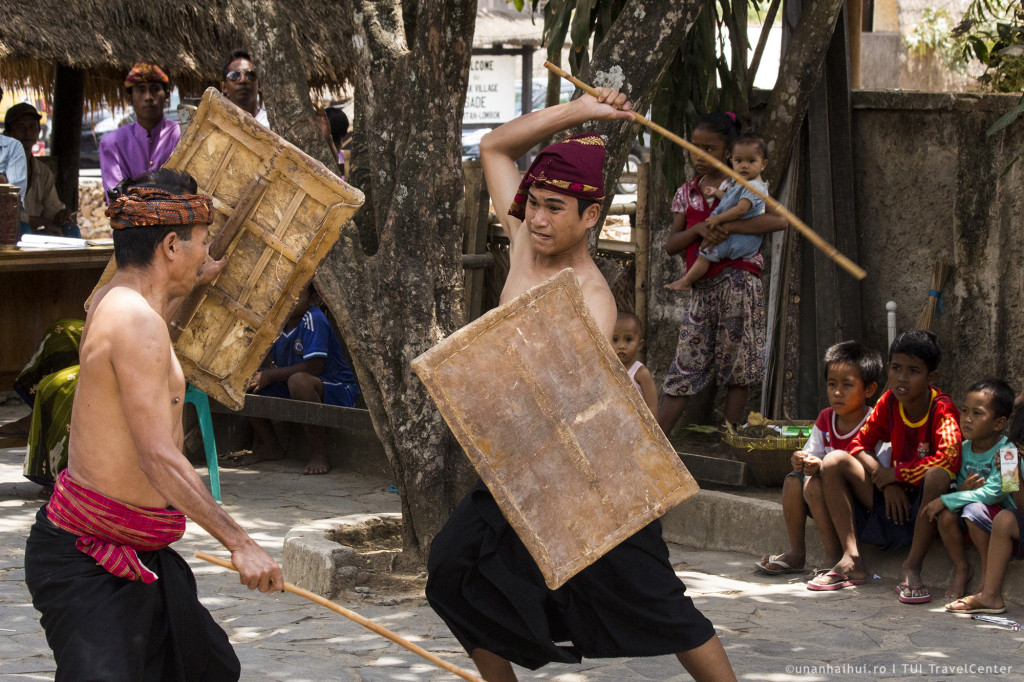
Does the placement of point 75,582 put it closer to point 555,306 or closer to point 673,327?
point 555,306

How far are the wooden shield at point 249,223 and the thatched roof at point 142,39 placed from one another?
4838 mm

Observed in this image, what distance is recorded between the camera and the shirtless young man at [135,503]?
2.85 meters

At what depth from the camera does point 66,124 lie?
1116cm

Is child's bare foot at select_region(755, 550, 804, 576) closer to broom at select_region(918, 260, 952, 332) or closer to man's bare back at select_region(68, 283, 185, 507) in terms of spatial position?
broom at select_region(918, 260, 952, 332)

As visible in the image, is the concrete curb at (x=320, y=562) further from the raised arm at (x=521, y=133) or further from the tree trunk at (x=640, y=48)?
the tree trunk at (x=640, y=48)

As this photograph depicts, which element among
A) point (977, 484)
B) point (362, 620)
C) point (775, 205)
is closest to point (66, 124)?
point (977, 484)

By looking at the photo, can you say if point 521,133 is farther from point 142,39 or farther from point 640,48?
point 142,39

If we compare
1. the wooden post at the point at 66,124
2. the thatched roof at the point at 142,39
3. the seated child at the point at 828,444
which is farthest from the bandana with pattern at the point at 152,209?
the wooden post at the point at 66,124

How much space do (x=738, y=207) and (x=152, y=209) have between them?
3.87m

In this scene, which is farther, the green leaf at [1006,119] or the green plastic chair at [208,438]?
the green plastic chair at [208,438]

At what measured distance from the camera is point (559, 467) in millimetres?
3184

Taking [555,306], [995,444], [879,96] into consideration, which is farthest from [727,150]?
[555,306]

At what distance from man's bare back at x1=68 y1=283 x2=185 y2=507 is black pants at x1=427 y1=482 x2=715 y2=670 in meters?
0.88

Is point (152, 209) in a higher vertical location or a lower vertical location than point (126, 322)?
higher
